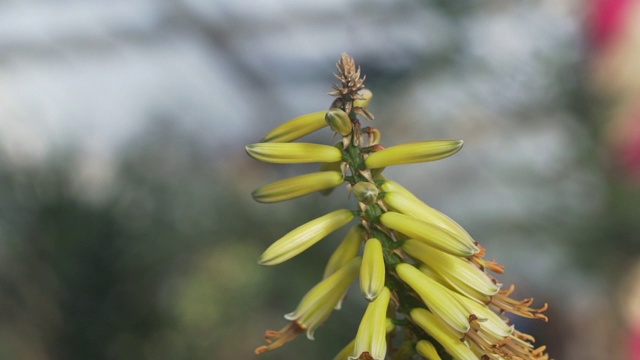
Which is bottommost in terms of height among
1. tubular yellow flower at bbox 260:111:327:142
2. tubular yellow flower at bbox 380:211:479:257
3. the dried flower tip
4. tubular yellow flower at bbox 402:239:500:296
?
tubular yellow flower at bbox 402:239:500:296

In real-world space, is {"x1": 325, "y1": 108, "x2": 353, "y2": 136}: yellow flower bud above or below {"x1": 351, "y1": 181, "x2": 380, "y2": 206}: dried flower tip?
above

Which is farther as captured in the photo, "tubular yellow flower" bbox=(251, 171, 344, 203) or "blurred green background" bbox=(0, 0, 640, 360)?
"blurred green background" bbox=(0, 0, 640, 360)

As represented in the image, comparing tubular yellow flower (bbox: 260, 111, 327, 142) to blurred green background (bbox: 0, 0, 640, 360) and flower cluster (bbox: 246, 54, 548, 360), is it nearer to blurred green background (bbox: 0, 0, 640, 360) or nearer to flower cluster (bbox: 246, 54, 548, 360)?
flower cluster (bbox: 246, 54, 548, 360)

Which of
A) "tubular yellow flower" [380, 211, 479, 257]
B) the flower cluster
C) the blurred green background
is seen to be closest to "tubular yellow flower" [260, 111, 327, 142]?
the flower cluster

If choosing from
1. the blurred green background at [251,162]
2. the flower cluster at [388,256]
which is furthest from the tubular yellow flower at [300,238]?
the blurred green background at [251,162]

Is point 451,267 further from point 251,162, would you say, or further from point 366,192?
point 251,162
